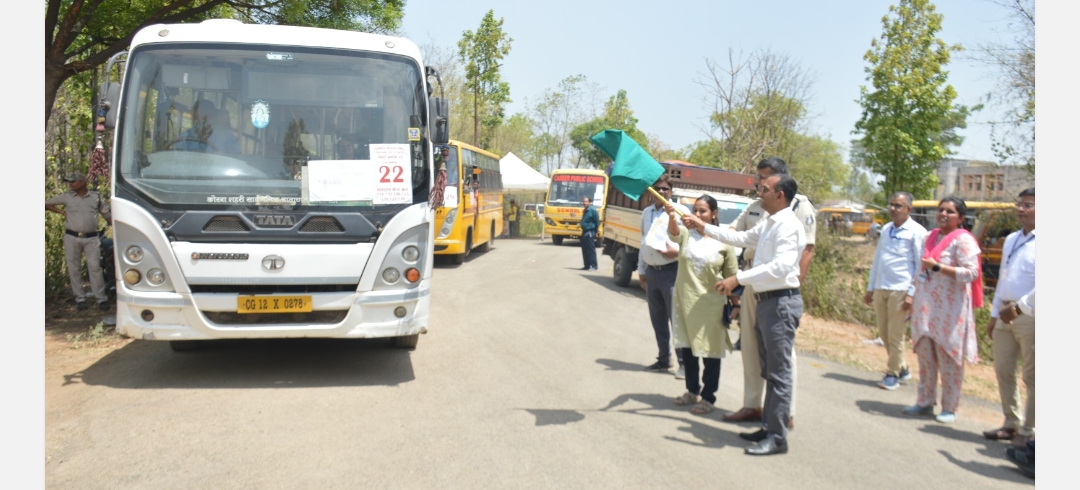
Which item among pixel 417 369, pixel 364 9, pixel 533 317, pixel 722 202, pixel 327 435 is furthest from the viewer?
pixel 722 202

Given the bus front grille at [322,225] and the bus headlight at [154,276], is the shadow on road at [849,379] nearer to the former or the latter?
the bus front grille at [322,225]

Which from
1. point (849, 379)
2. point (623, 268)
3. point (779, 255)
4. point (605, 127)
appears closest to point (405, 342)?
point (779, 255)

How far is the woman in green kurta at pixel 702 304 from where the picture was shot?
624 centimetres

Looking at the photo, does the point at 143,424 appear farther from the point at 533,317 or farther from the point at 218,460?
the point at 533,317

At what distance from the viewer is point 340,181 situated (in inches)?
269

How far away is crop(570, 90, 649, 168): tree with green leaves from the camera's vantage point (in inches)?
1672

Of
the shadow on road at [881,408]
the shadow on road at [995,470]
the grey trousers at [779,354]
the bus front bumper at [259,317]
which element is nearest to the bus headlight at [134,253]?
the bus front bumper at [259,317]

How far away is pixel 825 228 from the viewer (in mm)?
15227

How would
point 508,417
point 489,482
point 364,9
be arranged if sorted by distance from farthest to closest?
point 364,9 < point 508,417 < point 489,482

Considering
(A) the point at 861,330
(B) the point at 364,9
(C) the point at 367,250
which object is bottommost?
Answer: (A) the point at 861,330

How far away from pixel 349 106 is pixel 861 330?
26.8ft

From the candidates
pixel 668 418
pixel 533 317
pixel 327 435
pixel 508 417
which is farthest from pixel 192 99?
pixel 533 317

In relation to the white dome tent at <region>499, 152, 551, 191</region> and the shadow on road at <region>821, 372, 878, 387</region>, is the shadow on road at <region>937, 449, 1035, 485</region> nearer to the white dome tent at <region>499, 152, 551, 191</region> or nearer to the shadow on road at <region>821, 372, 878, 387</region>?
the shadow on road at <region>821, 372, 878, 387</region>

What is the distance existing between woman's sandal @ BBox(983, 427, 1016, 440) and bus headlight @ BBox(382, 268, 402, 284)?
4.71 m
